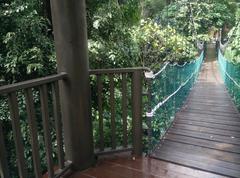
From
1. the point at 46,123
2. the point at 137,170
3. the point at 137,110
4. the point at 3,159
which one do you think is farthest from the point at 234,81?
the point at 3,159

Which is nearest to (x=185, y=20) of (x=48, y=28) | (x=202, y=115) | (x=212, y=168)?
(x=202, y=115)

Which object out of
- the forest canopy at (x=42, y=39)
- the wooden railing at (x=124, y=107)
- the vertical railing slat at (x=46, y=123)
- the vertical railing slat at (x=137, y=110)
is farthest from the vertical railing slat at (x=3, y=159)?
the forest canopy at (x=42, y=39)

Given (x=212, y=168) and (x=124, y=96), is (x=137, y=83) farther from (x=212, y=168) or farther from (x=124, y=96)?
(x=212, y=168)

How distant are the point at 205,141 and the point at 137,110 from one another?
1.34m

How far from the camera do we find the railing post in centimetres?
262

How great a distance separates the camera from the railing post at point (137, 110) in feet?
8.59

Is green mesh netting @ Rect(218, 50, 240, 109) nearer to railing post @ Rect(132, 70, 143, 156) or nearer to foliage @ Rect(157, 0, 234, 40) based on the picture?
railing post @ Rect(132, 70, 143, 156)

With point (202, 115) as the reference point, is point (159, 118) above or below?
above

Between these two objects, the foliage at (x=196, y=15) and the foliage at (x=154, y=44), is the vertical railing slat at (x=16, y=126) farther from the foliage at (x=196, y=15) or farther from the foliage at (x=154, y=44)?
the foliage at (x=196, y=15)

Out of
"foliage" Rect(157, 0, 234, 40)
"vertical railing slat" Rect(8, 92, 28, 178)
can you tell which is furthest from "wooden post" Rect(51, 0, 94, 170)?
"foliage" Rect(157, 0, 234, 40)

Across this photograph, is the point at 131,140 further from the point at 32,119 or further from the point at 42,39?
the point at 42,39

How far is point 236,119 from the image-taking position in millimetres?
4781

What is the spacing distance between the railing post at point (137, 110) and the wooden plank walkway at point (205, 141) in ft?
0.86

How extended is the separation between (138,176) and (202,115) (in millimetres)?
2881
